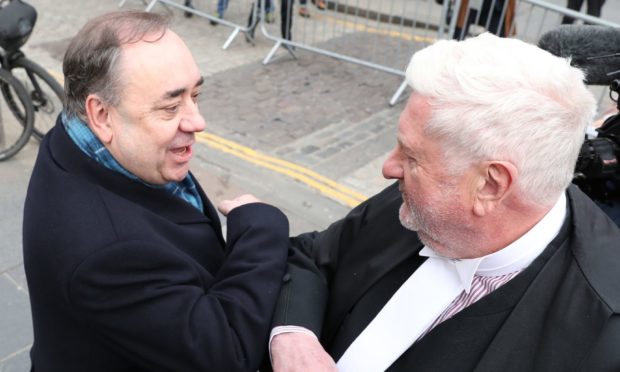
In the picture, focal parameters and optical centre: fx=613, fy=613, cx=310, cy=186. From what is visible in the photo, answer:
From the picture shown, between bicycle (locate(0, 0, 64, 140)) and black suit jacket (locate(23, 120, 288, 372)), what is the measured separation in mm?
3119

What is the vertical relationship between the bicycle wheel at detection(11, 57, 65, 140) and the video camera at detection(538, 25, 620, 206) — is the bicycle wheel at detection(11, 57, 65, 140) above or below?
below

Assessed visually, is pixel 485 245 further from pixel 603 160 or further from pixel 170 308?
pixel 170 308

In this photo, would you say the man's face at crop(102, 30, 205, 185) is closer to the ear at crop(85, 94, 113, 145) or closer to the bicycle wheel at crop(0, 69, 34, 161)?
the ear at crop(85, 94, 113, 145)

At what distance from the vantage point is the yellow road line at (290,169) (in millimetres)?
4746

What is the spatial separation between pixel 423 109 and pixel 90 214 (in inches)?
33.0

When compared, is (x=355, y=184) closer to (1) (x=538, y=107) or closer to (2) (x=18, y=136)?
(2) (x=18, y=136)

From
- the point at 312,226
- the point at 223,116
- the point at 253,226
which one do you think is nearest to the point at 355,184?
the point at 312,226

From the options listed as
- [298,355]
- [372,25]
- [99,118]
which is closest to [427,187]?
[298,355]

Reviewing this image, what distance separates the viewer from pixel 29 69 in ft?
15.7

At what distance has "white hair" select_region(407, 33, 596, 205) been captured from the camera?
136 cm

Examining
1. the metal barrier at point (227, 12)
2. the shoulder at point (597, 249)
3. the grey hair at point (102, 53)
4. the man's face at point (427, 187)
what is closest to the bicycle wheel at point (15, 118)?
the metal barrier at point (227, 12)

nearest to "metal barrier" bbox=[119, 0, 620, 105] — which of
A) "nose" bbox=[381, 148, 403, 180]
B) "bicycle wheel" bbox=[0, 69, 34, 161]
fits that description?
"bicycle wheel" bbox=[0, 69, 34, 161]

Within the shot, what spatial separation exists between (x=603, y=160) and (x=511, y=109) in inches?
28.9

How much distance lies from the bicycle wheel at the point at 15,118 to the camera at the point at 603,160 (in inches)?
160
